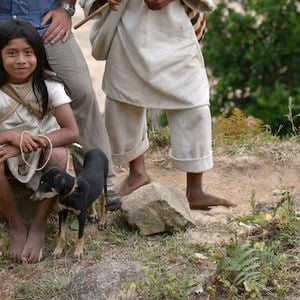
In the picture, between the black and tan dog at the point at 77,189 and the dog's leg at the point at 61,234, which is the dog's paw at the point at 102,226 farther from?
the dog's leg at the point at 61,234

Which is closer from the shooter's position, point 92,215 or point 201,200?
point 92,215

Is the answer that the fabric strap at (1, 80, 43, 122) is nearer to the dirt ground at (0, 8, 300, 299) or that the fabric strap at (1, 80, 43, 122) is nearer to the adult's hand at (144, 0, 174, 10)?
the adult's hand at (144, 0, 174, 10)

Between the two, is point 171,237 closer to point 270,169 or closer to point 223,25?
point 270,169

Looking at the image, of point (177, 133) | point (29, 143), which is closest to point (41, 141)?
point (29, 143)

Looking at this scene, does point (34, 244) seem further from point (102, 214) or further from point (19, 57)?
point (19, 57)

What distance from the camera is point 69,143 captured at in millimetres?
4746

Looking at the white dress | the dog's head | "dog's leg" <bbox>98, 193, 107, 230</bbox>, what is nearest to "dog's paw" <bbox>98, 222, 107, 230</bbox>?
"dog's leg" <bbox>98, 193, 107, 230</bbox>

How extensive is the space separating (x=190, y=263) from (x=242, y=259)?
1.37ft

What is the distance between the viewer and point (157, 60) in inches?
200

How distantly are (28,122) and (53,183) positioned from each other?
448mm

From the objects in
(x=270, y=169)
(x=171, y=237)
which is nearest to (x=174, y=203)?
(x=171, y=237)

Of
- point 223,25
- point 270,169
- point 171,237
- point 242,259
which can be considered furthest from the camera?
point 223,25

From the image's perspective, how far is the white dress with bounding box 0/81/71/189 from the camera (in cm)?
475

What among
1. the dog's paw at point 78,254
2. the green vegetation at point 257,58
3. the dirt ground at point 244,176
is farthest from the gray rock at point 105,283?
the green vegetation at point 257,58
